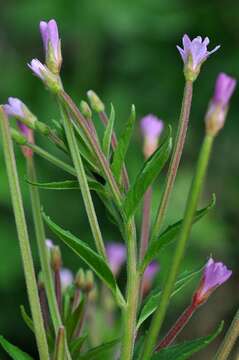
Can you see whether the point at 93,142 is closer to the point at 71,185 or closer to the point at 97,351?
the point at 71,185

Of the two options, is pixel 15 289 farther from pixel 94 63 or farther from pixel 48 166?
pixel 94 63

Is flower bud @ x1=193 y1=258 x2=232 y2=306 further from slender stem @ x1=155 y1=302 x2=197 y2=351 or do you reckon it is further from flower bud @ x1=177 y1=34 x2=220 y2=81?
flower bud @ x1=177 y1=34 x2=220 y2=81

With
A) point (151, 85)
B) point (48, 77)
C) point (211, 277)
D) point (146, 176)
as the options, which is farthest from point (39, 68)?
point (151, 85)

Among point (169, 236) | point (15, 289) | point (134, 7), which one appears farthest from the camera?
point (134, 7)

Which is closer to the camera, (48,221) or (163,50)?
(48,221)

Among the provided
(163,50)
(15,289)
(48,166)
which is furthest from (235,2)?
(15,289)

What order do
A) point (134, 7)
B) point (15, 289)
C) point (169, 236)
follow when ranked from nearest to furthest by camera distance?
point (169, 236) → point (15, 289) → point (134, 7)
